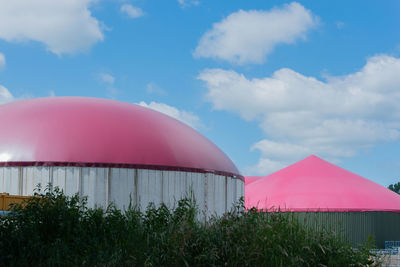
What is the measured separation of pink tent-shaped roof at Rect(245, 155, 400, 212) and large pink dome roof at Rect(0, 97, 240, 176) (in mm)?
10904

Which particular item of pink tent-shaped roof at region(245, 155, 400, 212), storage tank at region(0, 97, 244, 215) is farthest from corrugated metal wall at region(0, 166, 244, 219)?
pink tent-shaped roof at region(245, 155, 400, 212)

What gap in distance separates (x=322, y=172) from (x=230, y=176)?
518 inches

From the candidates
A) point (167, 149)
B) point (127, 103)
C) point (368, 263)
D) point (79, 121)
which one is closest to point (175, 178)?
point (167, 149)

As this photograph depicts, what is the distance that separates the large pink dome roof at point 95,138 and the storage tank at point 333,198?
9855 millimetres

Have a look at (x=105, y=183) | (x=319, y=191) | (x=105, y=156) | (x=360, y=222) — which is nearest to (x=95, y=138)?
(x=105, y=156)

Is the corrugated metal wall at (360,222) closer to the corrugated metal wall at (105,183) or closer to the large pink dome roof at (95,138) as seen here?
the large pink dome roof at (95,138)

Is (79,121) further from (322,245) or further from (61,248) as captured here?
(322,245)

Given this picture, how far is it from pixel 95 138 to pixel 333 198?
53.8 ft

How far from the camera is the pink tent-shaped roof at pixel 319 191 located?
27125 millimetres

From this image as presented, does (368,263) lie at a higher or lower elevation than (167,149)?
lower

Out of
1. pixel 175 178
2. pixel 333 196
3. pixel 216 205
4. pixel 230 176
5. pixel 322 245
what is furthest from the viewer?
pixel 333 196

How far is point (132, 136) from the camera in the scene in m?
15.7

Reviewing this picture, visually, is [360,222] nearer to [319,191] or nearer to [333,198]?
[333,198]

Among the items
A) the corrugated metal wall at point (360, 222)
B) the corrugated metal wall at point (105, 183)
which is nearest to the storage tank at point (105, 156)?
the corrugated metal wall at point (105, 183)
